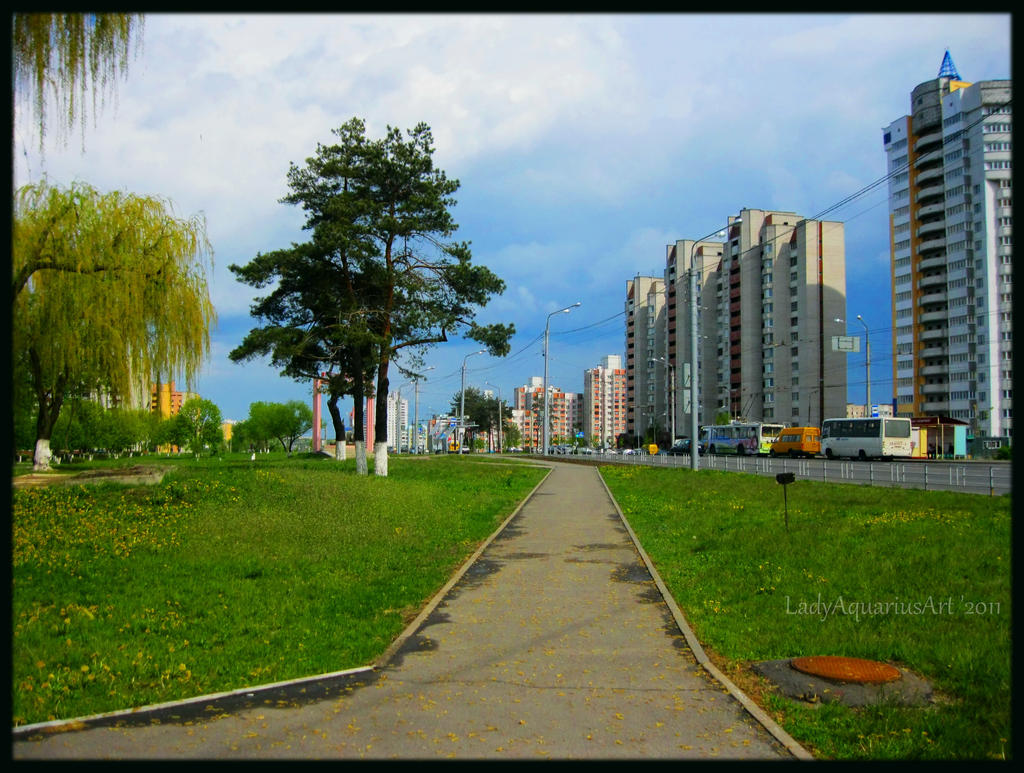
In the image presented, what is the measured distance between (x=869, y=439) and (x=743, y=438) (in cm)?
1642

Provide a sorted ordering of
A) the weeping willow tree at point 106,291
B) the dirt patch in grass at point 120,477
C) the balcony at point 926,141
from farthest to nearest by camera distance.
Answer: the balcony at point 926,141
the dirt patch in grass at point 120,477
the weeping willow tree at point 106,291

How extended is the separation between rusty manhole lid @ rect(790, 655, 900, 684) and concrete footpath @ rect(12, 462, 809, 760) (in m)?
0.87

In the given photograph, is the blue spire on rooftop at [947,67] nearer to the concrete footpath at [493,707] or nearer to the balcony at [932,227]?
the balcony at [932,227]

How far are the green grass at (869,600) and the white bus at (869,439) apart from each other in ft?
99.6

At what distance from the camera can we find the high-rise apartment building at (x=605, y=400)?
539ft

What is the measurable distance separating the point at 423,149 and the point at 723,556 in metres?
22.8

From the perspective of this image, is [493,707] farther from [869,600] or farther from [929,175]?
[929,175]

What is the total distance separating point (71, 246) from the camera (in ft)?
47.8

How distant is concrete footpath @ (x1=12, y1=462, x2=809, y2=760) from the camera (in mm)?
4715

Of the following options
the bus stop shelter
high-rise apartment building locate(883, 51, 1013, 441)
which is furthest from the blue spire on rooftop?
the bus stop shelter

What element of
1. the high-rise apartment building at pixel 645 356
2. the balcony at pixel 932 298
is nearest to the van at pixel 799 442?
the balcony at pixel 932 298

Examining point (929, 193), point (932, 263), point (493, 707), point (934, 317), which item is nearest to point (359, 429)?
point (493, 707)
